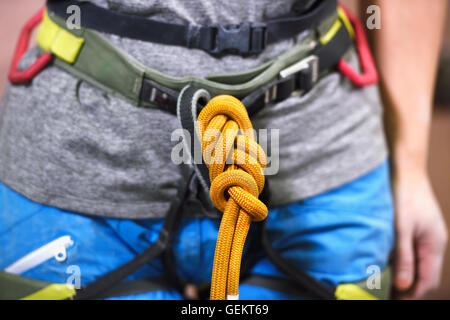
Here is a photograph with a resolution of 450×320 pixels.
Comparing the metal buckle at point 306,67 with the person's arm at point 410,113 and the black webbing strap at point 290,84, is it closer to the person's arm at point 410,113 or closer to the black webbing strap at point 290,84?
the black webbing strap at point 290,84

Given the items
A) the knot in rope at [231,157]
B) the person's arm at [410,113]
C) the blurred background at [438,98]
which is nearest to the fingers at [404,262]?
the person's arm at [410,113]

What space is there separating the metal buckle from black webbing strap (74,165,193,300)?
137 mm

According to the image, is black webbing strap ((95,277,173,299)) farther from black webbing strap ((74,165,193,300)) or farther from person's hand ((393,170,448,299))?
person's hand ((393,170,448,299))

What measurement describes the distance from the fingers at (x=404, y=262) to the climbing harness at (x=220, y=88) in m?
0.11

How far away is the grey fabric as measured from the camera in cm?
38

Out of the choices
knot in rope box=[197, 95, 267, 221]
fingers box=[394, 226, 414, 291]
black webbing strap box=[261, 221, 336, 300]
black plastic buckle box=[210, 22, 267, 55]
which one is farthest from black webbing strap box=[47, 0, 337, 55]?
fingers box=[394, 226, 414, 291]

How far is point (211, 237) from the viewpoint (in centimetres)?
42

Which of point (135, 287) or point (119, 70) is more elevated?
point (119, 70)

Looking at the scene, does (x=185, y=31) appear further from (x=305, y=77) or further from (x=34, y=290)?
(x=34, y=290)

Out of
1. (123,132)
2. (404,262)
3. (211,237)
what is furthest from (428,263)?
(123,132)

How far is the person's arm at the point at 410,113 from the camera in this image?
1.73 feet

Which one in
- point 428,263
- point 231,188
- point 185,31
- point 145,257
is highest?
point 185,31

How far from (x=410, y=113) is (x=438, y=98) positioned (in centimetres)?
48
